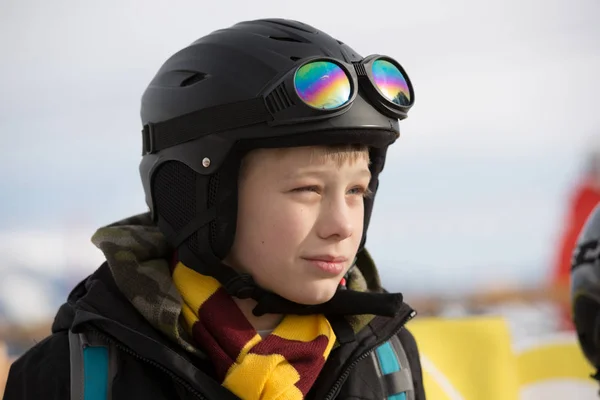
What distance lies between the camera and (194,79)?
204 cm

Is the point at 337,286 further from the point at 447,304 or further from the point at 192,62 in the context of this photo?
the point at 447,304

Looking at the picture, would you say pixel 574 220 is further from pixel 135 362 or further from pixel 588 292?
pixel 135 362

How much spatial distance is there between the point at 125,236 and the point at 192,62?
476mm

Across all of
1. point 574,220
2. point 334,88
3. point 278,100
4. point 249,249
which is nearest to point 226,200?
point 249,249

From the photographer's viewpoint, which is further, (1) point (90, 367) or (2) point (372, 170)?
(2) point (372, 170)

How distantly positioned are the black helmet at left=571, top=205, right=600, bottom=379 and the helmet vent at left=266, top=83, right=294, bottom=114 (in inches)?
51.9

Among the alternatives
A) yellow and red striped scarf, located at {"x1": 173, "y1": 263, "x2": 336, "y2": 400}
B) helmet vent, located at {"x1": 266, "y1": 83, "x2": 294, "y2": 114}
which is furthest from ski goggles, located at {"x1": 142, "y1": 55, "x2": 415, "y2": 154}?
yellow and red striped scarf, located at {"x1": 173, "y1": 263, "x2": 336, "y2": 400}

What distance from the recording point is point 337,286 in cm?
207

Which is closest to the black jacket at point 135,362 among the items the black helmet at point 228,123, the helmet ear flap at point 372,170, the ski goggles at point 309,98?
the black helmet at point 228,123

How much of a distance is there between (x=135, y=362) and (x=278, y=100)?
2.26ft

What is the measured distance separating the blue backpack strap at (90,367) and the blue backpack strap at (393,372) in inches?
26.5

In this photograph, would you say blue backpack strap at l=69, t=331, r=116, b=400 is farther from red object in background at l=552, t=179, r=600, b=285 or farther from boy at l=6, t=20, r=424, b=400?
red object in background at l=552, t=179, r=600, b=285

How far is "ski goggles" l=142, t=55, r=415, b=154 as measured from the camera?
1850 millimetres

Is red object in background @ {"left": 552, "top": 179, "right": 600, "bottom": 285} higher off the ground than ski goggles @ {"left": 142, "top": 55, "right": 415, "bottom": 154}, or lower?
lower
